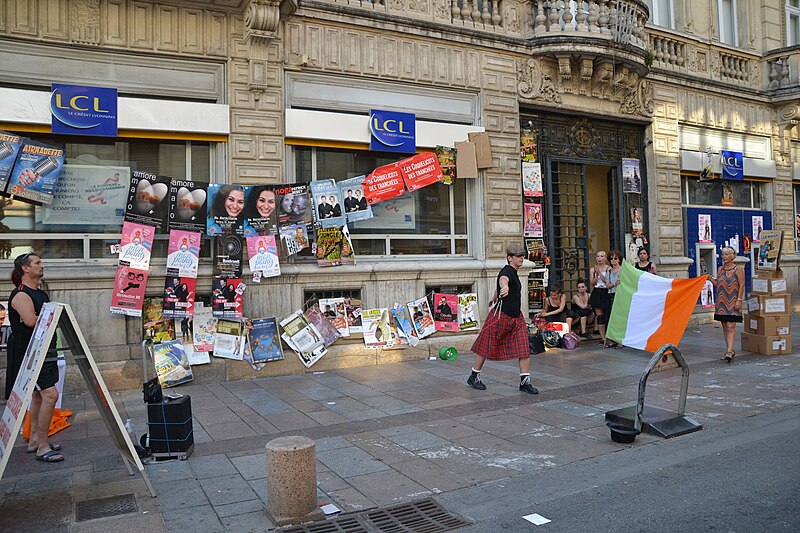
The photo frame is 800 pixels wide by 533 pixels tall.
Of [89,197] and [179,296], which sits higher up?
[89,197]

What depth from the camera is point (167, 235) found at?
31.8 feet

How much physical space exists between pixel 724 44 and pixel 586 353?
32.3 feet


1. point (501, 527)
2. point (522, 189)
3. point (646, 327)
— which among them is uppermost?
point (522, 189)

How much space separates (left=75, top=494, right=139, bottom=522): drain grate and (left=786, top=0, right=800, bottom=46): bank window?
65.9ft

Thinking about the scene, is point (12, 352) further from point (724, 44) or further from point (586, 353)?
point (724, 44)

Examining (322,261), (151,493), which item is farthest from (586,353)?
(151,493)

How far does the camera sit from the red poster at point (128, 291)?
29.9 feet

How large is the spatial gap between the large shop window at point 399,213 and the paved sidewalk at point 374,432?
2225mm

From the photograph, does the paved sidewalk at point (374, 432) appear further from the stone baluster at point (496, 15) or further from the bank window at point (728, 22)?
the bank window at point (728, 22)

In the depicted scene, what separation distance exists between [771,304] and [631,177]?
194 inches

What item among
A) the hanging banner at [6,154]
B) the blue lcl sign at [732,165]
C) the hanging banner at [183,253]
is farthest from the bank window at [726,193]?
the hanging banner at [6,154]

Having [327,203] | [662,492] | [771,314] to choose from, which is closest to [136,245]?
[327,203]

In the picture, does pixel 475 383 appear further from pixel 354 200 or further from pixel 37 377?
pixel 37 377

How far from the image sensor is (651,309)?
8484mm
